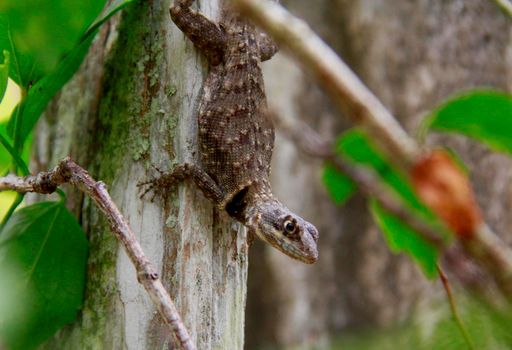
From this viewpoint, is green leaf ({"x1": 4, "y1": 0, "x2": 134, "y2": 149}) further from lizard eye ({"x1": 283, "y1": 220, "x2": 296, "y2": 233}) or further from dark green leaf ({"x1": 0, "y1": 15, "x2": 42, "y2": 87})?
lizard eye ({"x1": 283, "y1": 220, "x2": 296, "y2": 233})

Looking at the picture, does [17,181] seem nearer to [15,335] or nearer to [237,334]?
[15,335]

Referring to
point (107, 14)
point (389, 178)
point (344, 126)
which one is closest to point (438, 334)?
point (389, 178)

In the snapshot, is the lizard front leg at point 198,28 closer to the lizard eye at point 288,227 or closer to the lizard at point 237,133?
the lizard at point 237,133

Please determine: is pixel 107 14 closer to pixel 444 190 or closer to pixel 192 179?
pixel 192 179

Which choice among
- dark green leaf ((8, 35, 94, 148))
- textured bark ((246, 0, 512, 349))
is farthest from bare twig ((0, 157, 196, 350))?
textured bark ((246, 0, 512, 349))

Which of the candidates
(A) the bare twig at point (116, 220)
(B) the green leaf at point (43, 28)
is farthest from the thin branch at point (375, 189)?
(B) the green leaf at point (43, 28)
